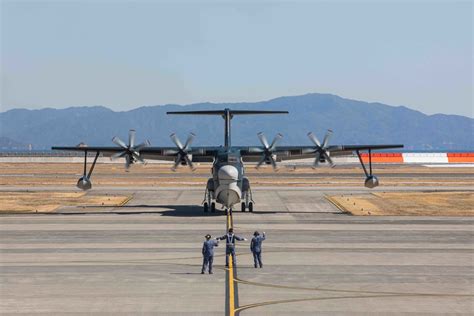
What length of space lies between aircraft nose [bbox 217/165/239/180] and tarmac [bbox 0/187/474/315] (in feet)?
9.48

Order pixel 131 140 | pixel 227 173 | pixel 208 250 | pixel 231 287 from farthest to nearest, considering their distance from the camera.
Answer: pixel 131 140 < pixel 227 173 < pixel 208 250 < pixel 231 287

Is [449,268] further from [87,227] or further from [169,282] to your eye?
[87,227]

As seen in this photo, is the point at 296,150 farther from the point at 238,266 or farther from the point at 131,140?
the point at 238,266

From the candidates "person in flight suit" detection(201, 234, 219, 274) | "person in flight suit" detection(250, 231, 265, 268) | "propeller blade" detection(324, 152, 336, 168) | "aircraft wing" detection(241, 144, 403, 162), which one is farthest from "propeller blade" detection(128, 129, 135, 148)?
"person in flight suit" detection(201, 234, 219, 274)

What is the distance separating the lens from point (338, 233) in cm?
3978

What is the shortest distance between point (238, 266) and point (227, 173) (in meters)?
18.5

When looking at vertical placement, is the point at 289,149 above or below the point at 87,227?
above

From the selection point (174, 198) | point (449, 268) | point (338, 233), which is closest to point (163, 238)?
point (338, 233)

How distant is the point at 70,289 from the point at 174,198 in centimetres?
4112

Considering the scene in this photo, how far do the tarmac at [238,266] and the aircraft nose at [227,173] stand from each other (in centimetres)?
289

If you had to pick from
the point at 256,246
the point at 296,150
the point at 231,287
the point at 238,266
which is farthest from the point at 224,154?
the point at 231,287

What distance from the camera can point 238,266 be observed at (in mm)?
28812

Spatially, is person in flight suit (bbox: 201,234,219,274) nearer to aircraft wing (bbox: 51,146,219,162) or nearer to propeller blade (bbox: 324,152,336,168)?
propeller blade (bbox: 324,152,336,168)

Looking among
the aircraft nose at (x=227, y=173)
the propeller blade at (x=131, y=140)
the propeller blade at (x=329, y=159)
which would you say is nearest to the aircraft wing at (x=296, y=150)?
the propeller blade at (x=329, y=159)
